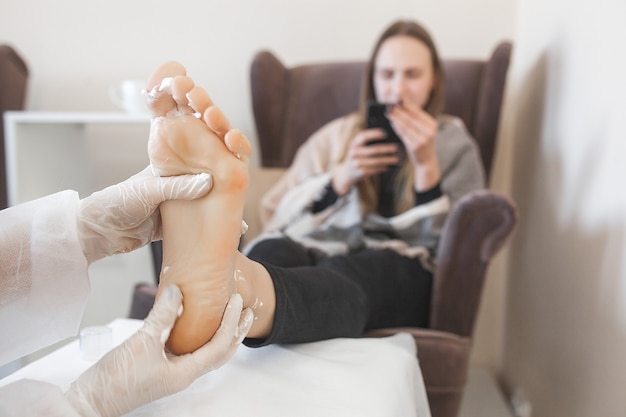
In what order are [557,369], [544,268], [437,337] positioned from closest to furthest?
1. [437,337]
2. [557,369]
3. [544,268]

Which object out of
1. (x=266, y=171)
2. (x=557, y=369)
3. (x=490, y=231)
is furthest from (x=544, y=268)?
(x=266, y=171)

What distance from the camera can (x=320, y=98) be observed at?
5.17ft

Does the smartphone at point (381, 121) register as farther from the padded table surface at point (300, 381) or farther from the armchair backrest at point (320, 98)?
the padded table surface at point (300, 381)

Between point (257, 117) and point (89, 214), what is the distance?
1032 millimetres

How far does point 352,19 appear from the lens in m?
1.69

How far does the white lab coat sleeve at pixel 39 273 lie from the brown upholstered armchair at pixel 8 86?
3.58 feet

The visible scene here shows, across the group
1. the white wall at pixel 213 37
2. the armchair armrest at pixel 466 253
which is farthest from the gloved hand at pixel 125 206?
the white wall at pixel 213 37

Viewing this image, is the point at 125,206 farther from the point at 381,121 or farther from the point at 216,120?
the point at 381,121

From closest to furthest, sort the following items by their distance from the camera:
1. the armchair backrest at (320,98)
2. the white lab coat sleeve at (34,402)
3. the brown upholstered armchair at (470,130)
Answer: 1. the white lab coat sleeve at (34,402)
2. the brown upholstered armchair at (470,130)
3. the armchair backrest at (320,98)

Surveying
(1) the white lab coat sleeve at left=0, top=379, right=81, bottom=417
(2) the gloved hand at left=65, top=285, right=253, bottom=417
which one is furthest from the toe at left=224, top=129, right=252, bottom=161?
(1) the white lab coat sleeve at left=0, top=379, right=81, bottom=417

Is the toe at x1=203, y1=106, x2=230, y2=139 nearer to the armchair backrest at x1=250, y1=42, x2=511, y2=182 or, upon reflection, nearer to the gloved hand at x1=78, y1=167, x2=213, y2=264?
the gloved hand at x1=78, y1=167, x2=213, y2=264

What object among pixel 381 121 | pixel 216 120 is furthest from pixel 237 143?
pixel 381 121

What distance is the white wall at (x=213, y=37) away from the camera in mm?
1655

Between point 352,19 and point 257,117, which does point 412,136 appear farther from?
point 352,19
